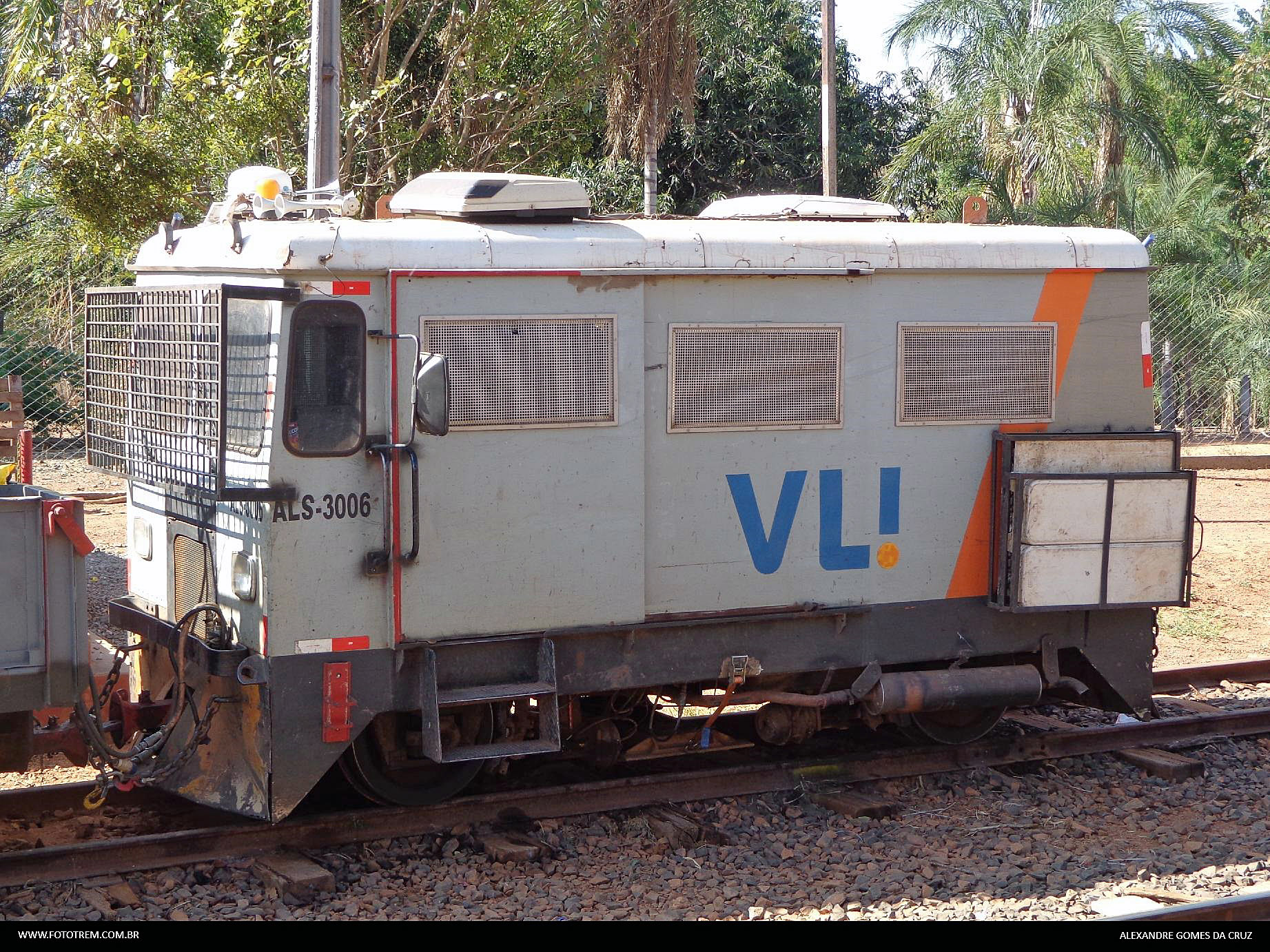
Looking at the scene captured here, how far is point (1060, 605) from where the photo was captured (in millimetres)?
6836

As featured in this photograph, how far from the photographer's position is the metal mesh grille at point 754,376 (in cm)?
628

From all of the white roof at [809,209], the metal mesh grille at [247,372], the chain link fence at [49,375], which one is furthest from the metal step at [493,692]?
the chain link fence at [49,375]

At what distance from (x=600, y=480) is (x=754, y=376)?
910 millimetres

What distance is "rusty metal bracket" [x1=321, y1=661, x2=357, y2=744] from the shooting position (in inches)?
225

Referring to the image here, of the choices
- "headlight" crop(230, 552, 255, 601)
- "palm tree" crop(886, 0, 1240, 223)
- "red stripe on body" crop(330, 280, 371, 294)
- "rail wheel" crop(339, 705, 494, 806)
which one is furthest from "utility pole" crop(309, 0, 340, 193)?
→ "palm tree" crop(886, 0, 1240, 223)

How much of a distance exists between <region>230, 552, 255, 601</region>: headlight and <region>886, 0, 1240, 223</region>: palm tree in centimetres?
1539

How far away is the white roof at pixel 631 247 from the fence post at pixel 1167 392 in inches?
468

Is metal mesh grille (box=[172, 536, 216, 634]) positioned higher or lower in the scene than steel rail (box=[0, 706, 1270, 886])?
higher

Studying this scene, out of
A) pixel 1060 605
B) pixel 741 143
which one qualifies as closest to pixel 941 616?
pixel 1060 605

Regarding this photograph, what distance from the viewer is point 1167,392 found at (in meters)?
18.3

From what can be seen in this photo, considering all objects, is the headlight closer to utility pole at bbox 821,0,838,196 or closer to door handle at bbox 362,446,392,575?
door handle at bbox 362,446,392,575

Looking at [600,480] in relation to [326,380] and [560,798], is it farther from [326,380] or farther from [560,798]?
[560,798]

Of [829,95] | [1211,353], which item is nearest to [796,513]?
[829,95]

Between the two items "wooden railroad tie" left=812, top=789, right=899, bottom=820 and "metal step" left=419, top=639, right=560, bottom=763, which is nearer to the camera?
"metal step" left=419, top=639, right=560, bottom=763
